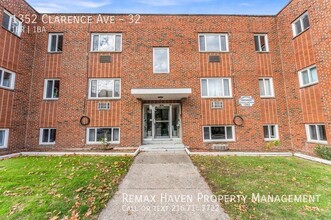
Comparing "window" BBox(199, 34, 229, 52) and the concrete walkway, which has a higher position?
"window" BBox(199, 34, 229, 52)

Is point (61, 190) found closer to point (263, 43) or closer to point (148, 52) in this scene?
point (148, 52)

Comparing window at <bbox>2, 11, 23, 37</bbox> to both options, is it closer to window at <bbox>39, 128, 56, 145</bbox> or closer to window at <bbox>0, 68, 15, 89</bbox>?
window at <bbox>0, 68, 15, 89</bbox>

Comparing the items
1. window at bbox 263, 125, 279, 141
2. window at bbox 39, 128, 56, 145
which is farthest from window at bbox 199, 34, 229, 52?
window at bbox 39, 128, 56, 145

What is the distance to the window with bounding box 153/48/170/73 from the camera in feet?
36.1

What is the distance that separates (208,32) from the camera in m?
11.3

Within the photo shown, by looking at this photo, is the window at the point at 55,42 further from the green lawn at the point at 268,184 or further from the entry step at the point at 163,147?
the green lawn at the point at 268,184

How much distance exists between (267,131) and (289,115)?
180cm

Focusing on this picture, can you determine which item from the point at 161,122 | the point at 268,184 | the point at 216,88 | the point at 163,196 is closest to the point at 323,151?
the point at 268,184

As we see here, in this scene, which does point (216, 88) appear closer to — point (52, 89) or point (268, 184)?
point (268, 184)

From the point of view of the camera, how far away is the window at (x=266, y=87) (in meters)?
11.1

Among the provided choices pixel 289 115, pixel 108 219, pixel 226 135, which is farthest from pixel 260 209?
pixel 289 115

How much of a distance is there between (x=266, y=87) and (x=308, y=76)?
2293mm

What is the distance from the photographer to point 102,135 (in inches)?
413

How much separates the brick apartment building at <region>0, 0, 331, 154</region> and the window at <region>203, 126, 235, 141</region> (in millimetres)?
68
